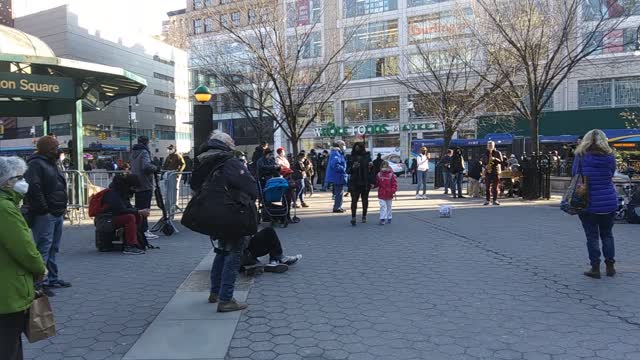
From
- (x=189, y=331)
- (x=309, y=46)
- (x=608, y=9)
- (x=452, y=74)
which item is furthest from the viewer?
(x=452, y=74)

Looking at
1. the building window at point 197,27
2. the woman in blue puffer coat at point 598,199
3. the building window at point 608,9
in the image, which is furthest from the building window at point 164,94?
the woman in blue puffer coat at point 598,199

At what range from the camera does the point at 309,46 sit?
83.4 ft

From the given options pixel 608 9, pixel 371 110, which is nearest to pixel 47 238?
pixel 608 9

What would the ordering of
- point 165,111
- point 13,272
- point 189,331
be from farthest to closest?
point 165,111, point 189,331, point 13,272

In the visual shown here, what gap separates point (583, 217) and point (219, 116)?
5625 centimetres

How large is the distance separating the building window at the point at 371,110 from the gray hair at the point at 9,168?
156 ft

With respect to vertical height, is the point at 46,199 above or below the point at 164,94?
below

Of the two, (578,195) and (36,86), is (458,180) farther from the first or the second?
(36,86)

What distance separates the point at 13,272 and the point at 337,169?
33.7 ft

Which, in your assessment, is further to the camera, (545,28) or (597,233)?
(545,28)

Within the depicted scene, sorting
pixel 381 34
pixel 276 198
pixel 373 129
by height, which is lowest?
pixel 276 198

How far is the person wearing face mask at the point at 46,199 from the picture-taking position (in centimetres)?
572

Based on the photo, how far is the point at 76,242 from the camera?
9.59 m

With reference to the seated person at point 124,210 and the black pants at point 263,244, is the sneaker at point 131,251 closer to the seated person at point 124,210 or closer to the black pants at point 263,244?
the seated person at point 124,210
